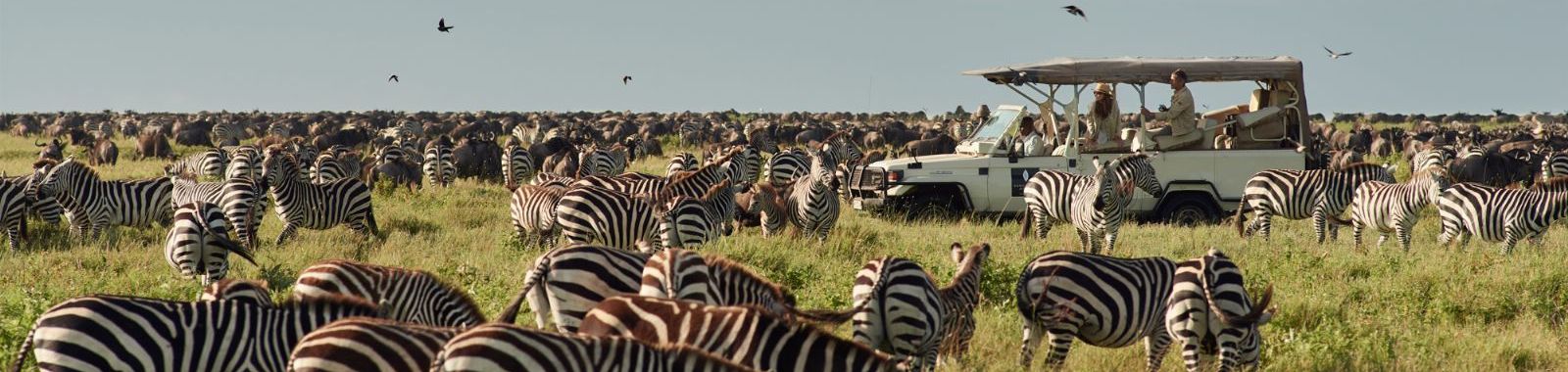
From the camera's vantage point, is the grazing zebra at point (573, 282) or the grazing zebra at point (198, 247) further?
the grazing zebra at point (198, 247)

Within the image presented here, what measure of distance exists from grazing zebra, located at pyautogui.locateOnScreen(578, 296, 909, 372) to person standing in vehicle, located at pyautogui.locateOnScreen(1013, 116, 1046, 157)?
11.5 meters

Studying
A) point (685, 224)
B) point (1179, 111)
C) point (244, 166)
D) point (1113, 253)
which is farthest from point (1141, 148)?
point (244, 166)

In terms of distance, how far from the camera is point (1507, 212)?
1340cm

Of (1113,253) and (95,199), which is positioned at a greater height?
(95,199)

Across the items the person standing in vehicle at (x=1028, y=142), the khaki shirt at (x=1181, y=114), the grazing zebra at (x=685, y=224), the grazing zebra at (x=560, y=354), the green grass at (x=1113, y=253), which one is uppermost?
the khaki shirt at (x=1181, y=114)

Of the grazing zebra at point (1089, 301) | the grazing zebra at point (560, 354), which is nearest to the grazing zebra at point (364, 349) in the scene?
the grazing zebra at point (560, 354)

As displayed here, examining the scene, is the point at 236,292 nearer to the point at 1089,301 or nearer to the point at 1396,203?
the point at 1089,301

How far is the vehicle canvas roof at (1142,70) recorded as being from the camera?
1647 centimetres

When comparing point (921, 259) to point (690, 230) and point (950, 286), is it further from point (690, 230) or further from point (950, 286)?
point (950, 286)

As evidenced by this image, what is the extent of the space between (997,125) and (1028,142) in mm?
945

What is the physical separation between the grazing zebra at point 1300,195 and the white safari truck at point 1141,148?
1009mm

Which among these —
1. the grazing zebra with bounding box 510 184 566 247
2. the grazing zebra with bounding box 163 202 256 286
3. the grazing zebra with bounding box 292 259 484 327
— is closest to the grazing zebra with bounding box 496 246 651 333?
the grazing zebra with bounding box 292 259 484 327

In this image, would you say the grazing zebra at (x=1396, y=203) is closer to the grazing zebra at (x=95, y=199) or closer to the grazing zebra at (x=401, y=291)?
the grazing zebra at (x=401, y=291)

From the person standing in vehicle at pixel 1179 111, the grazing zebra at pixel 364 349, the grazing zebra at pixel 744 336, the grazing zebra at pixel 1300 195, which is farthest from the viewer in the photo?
the person standing in vehicle at pixel 1179 111
